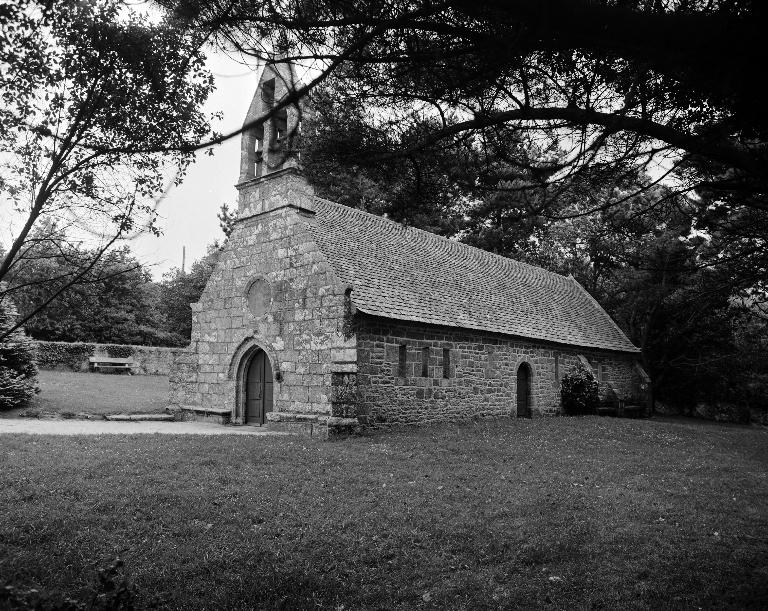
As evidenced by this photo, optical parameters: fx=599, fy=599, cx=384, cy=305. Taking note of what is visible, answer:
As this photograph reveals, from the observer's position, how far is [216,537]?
6840mm

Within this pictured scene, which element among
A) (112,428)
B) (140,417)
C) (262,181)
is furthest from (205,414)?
(262,181)

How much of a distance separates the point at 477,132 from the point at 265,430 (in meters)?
11.0

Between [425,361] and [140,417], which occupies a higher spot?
[425,361]

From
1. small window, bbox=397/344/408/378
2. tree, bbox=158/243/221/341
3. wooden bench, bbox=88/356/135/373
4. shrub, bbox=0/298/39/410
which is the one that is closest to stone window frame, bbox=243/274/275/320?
small window, bbox=397/344/408/378

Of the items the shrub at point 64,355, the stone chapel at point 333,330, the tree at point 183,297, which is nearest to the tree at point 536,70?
the stone chapel at point 333,330

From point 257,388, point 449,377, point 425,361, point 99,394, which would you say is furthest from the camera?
point 99,394

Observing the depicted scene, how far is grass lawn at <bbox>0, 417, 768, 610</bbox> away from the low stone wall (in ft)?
66.3

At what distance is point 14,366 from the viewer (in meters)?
17.3

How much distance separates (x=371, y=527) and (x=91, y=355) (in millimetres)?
28543

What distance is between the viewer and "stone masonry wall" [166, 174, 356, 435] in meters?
15.1

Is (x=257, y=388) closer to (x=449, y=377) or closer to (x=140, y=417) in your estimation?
(x=140, y=417)

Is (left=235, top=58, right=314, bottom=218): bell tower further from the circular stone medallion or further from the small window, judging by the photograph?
the small window

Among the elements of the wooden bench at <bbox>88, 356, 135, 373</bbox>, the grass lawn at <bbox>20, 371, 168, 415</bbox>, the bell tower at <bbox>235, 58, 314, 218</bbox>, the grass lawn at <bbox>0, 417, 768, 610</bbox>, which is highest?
the bell tower at <bbox>235, 58, 314, 218</bbox>

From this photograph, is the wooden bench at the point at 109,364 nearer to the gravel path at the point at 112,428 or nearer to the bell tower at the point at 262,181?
the gravel path at the point at 112,428
